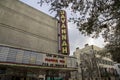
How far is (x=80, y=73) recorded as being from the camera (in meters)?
42.0

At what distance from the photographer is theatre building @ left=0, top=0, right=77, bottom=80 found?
14117mm

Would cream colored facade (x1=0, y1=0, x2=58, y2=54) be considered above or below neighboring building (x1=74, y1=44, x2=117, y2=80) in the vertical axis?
above

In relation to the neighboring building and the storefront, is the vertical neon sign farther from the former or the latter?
the neighboring building

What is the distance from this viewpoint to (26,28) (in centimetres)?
1994

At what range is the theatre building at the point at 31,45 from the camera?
1412cm

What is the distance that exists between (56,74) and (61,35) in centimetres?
763

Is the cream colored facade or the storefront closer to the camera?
the storefront

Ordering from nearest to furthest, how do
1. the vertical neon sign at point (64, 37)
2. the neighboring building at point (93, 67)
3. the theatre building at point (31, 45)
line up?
the theatre building at point (31, 45) → the vertical neon sign at point (64, 37) → the neighboring building at point (93, 67)

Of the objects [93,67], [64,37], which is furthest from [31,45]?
[93,67]

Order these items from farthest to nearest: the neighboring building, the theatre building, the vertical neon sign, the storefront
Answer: the neighboring building < the vertical neon sign < the theatre building < the storefront

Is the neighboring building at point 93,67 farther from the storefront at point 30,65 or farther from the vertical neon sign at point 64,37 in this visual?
the storefront at point 30,65

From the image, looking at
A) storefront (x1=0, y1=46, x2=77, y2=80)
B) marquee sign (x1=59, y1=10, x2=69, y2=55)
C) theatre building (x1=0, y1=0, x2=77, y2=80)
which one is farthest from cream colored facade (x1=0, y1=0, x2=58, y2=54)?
storefront (x1=0, y1=46, x2=77, y2=80)

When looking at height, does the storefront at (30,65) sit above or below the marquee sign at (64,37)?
below

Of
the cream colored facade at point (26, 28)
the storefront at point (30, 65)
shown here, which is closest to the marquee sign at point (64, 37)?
the cream colored facade at point (26, 28)
